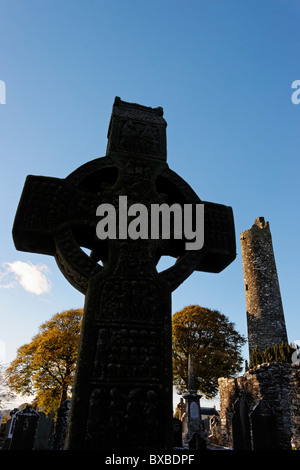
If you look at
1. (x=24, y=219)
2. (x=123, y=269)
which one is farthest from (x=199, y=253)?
(x=24, y=219)

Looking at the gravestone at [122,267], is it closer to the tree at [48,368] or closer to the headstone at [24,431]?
the headstone at [24,431]

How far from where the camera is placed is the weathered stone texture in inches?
1043

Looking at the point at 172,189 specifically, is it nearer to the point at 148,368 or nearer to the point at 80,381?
the point at 148,368

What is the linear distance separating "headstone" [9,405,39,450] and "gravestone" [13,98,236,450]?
5.22 metres

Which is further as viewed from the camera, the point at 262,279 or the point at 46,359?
the point at 262,279

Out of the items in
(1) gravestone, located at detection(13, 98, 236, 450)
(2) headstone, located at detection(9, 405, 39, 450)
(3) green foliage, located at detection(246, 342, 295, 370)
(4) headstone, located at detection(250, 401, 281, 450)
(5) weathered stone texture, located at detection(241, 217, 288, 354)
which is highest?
(5) weathered stone texture, located at detection(241, 217, 288, 354)

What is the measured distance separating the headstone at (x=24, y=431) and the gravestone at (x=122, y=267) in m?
5.22

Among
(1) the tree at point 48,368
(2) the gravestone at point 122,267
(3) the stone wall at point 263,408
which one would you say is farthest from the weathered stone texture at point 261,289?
(2) the gravestone at point 122,267

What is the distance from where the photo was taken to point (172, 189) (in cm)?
298

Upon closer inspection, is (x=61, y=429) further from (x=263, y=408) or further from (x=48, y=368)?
(x=48, y=368)

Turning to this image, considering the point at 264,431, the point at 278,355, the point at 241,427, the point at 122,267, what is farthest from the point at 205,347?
the point at 122,267

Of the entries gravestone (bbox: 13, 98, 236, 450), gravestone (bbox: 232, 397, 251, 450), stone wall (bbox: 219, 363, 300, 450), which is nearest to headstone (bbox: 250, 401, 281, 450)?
stone wall (bbox: 219, 363, 300, 450)

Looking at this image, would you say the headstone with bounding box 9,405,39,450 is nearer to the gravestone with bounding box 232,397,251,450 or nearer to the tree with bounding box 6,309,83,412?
the gravestone with bounding box 232,397,251,450

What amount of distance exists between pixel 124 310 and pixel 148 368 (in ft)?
1.41
